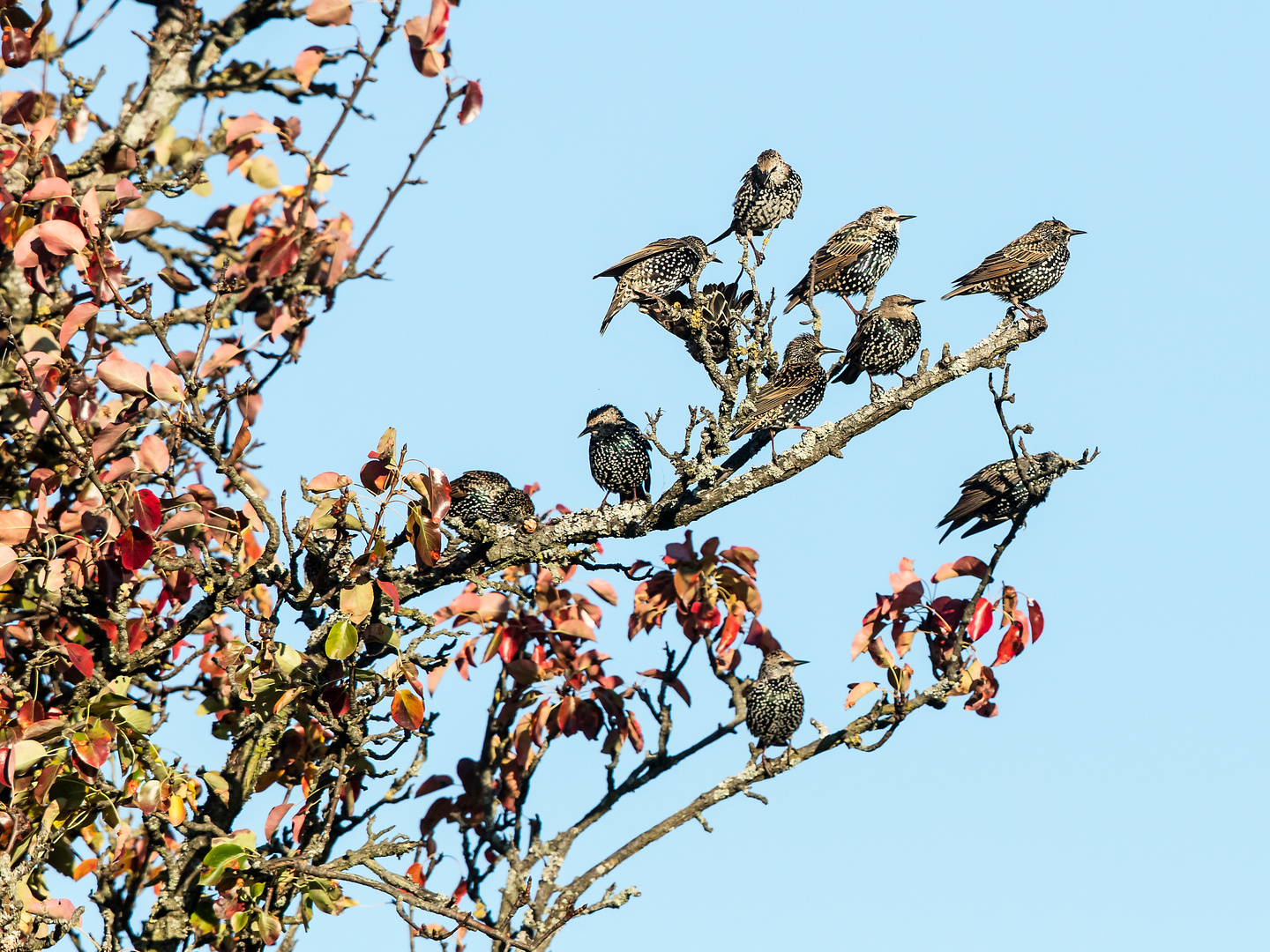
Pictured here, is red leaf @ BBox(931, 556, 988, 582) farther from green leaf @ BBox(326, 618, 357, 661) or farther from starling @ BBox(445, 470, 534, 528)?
green leaf @ BBox(326, 618, 357, 661)

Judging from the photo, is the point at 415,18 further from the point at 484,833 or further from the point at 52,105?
the point at 484,833

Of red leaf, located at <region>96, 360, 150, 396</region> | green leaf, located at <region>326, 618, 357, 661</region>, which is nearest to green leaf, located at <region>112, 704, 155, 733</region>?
green leaf, located at <region>326, 618, 357, 661</region>

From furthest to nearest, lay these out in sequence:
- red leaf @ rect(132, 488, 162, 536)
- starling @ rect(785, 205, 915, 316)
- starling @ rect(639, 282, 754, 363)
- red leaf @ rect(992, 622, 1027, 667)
→ starling @ rect(785, 205, 915, 316) < red leaf @ rect(992, 622, 1027, 667) < starling @ rect(639, 282, 754, 363) < red leaf @ rect(132, 488, 162, 536)

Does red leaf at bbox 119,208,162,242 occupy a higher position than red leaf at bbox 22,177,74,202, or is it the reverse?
red leaf at bbox 119,208,162,242

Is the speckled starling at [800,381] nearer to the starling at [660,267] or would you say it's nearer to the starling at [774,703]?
the starling at [660,267]

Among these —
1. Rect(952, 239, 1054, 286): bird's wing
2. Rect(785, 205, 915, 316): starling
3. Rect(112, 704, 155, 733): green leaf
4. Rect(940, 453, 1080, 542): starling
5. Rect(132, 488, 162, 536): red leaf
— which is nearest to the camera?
Rect(132, 488, 162, 536): red leaf

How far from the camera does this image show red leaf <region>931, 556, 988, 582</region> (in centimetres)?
527

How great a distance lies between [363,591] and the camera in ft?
14.3

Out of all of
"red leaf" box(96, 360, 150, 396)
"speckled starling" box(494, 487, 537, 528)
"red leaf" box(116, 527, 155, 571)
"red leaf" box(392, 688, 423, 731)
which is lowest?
"red leaf" box(392, 688, 423, 731)

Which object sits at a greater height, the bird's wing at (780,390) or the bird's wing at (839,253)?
the bird's wing at (839,253)

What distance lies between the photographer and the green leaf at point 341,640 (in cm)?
439

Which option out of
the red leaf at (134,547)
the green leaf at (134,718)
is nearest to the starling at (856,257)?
the red leaf at (134,547)

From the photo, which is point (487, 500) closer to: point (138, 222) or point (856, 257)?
point (138, 222)

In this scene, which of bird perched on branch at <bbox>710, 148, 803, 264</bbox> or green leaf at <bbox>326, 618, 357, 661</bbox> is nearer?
green leaf at <bbox>326, 618, 357, 661</bbox>
